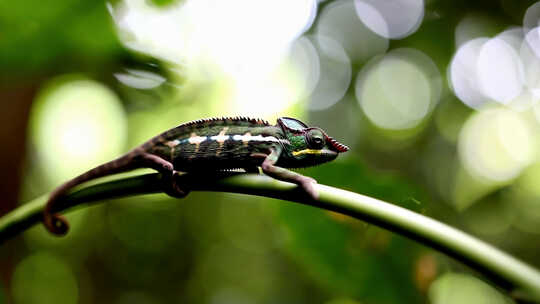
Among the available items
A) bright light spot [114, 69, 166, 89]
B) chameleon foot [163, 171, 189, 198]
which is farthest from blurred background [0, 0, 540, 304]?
chameleon foot [163, 171, 189, 198]

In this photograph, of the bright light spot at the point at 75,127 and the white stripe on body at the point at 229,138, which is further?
the bright light spot at the point at 75,127

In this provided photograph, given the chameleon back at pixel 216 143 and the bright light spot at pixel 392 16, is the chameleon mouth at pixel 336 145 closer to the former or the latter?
the chameleon back at pixel 216 143

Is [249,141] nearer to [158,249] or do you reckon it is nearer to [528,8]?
[528,8]

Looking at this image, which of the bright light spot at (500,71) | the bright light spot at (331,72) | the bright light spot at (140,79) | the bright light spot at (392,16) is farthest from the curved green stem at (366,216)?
the bright light spot at (500,71)

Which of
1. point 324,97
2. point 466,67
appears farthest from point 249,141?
point 466,67

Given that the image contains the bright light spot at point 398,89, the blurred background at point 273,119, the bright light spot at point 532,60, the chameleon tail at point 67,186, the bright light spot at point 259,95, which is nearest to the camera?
the chameleon tail at point 67,186

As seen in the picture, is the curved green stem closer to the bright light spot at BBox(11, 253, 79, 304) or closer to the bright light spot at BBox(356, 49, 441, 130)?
the bright light spot at BBox(11, 253, 79, 304)
